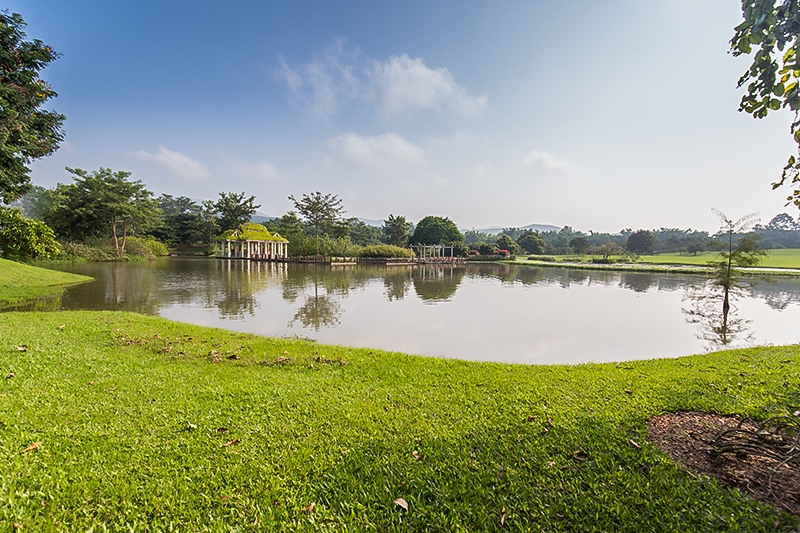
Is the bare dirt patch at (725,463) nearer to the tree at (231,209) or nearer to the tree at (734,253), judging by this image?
the tree at (734,253)

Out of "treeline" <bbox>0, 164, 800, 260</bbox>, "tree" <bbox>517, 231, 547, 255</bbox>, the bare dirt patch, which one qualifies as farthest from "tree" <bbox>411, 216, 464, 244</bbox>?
the bare dirt patch

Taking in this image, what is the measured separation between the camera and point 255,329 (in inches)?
289

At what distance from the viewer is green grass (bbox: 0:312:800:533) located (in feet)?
5.80

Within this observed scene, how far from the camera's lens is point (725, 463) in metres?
2.13

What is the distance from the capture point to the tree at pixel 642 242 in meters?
54.6

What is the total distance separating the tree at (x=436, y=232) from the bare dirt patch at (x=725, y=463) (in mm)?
44832

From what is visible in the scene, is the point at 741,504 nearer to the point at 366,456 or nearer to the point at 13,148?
the point at 366,456

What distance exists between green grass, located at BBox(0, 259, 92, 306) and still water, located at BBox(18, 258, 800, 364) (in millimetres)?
656

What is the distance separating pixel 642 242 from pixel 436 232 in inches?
1318

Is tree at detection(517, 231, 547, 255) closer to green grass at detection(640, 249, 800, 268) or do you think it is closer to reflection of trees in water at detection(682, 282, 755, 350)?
green grass at detection(640, 249, 800, 268)

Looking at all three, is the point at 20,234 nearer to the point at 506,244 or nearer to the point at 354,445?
the point at 354,445

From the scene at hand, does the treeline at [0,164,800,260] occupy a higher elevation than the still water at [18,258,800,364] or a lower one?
higher

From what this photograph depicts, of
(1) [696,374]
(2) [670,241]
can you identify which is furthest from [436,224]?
(1) [696,374]

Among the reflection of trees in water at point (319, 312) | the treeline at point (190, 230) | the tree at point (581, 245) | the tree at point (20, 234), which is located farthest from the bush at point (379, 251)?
the tree at point (581, 245)
